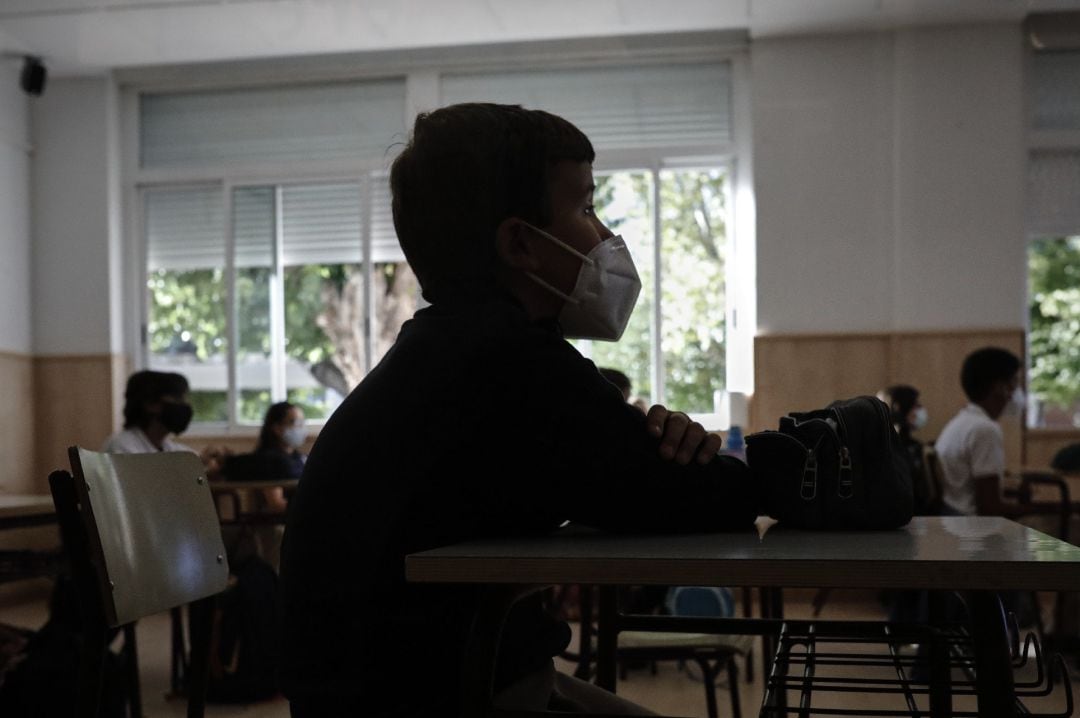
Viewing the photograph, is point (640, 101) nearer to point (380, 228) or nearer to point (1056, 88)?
point (380, 228)

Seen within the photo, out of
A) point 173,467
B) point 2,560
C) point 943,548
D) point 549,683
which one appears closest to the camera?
point 943,548

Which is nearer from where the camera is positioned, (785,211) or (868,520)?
(868,520)

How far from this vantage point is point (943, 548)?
103 centimetres

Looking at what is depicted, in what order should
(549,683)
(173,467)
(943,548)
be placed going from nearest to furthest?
(943,548) < (549,683) < (173,467)

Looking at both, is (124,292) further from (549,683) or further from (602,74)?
(549,683)

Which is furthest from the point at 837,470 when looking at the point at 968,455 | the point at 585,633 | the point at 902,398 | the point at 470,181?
the point at 902,398

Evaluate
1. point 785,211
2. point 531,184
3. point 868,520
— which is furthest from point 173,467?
point 785,211

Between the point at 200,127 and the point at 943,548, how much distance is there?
23.2ft

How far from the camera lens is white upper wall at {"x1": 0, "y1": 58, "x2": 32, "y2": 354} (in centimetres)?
705

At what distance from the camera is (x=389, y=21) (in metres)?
6.41

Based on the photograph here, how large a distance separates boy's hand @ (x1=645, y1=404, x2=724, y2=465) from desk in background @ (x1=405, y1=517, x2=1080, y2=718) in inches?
3.4

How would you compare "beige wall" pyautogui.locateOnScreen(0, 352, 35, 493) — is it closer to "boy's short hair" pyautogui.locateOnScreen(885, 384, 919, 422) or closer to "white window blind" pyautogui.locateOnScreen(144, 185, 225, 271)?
"white window blind" pyautogui.locateOnScreen(144, 185, 225, 271)

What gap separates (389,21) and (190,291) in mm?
2247

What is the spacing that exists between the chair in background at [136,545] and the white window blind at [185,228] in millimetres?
5825
